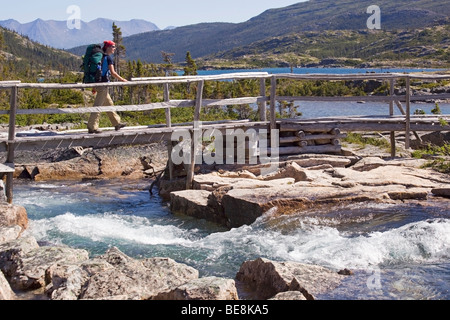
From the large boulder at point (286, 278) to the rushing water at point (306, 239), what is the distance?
0.20 m

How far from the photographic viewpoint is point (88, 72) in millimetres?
13008

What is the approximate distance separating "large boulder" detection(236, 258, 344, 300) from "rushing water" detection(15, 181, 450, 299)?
Result: 20cm

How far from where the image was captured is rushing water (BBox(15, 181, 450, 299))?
26.4 ft

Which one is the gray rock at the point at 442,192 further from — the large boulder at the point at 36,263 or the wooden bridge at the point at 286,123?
the large boulder at the point at 36,263

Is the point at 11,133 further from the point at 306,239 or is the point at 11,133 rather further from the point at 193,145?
the point at 306,239

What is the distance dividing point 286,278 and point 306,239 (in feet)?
8.73

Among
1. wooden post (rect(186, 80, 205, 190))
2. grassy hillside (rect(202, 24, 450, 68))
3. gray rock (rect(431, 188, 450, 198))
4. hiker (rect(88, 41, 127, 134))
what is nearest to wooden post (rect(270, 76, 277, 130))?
wooden post (rect(186, 80, 205, 190))

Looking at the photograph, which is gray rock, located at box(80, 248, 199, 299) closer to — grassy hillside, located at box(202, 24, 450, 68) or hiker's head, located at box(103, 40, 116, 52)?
hiker's head, located at box(103, 40, 116, 52)

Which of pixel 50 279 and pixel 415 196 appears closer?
pixel 50 279

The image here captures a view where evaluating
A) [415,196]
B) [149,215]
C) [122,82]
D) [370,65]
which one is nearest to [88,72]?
[122,82]

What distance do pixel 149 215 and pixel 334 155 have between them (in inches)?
210

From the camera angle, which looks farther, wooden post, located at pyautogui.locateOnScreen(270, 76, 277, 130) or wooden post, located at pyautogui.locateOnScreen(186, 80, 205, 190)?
wooden post, located at pyautogui.locateOnScreen(270, 76, 277, 130)

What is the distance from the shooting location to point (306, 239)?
32.9 feet

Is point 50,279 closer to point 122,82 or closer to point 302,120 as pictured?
point 122,82
